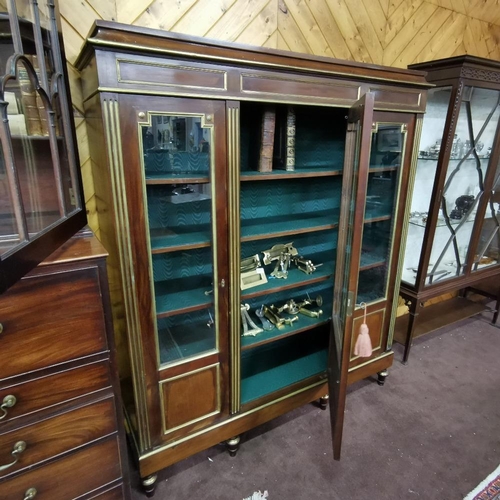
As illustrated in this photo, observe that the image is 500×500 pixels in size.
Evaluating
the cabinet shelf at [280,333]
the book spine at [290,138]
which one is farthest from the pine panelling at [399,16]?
the cabinet shelf at [280,333]

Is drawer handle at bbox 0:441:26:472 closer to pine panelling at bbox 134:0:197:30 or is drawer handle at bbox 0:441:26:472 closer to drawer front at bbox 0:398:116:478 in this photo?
drawer front at bbox 0:398:116:478

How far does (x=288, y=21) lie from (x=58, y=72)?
4.12 feet

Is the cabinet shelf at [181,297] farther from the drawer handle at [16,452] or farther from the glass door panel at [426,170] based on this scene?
the glass door panel at [426,170]

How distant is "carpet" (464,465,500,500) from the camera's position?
1477mm

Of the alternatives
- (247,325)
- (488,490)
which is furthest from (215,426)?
(488,490)

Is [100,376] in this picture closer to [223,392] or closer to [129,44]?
[223,392]

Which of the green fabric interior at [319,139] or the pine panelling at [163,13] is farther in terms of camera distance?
the green fabric interior at [319,139]

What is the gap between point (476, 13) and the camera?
2502mm

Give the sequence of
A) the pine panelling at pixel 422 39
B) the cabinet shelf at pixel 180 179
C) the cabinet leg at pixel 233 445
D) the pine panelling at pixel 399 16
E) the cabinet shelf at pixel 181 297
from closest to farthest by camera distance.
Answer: the cabinet shelf at pixel 180 179
the cabinet shelf at pixel 181 297
the cabinet leg at pixel 233 445
the pine panelling at pixel 399 16
the pine panelling at pixel 422 39

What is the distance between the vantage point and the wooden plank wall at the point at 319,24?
1.42 metres

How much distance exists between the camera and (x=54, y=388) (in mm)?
963

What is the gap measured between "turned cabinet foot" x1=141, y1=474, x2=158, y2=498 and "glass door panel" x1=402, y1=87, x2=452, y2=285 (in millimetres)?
1917

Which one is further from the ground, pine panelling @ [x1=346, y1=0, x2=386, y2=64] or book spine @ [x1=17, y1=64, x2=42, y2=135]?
pine panelling @ [x1=346, y1=0, x2=386, y2=64]

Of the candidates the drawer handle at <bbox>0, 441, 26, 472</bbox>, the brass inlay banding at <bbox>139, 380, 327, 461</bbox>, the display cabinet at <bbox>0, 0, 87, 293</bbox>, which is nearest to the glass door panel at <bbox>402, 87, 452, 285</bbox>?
the brass inlay banding at <bbox>139, 380, 327, 461</bbox>
